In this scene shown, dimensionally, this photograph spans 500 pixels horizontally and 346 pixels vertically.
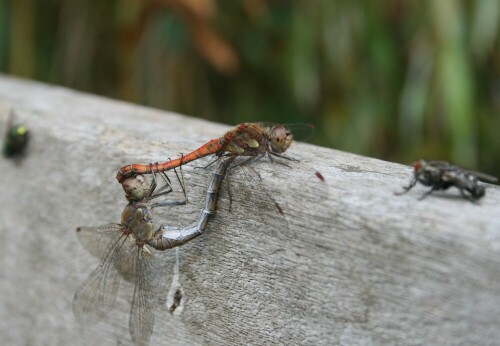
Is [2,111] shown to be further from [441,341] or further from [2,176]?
[441,341]

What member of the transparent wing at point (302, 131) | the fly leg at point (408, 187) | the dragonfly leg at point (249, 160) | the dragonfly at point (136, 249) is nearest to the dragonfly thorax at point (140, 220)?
the dragonfly at point (136, 249)

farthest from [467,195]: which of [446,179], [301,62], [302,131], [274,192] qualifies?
[301,62]

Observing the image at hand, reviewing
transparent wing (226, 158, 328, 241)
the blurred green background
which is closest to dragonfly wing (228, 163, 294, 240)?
transparent wing (226, 158, 328, 241)

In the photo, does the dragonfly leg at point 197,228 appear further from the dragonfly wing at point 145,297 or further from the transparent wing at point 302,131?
the transparent wing at point 302,131

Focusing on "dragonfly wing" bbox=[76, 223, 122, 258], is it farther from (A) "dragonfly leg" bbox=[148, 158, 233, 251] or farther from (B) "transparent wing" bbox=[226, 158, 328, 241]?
(B) "transparent wing" bbox=[226, 158, 328, 241]

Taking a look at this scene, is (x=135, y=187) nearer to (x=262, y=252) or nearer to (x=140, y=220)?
(x=140, y=220)

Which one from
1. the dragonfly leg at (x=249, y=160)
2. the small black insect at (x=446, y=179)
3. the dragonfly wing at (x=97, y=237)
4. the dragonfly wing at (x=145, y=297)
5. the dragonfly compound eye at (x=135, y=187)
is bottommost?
the dragonfly wing at (x=145, y=297)

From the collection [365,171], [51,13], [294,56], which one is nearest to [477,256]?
[365,171]
